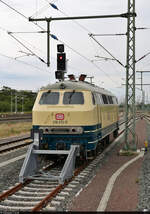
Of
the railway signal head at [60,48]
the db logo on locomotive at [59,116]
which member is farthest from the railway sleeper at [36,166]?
the railway signal head at [60,48]

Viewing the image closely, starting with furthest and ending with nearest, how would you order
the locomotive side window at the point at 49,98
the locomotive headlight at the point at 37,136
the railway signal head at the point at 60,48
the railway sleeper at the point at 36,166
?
the railway signal head at the point at 60,48, the locomotive side window at the point at 49,98, the locomotive headlight at the point at 37,136, the railway sleeper at the point at 36,166

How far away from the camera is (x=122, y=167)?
38.5ft

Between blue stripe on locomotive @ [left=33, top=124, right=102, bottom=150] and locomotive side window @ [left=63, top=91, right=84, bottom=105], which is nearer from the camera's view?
blue stripe on locomotive @ [left=33, top=124, right=102, bottom=150]

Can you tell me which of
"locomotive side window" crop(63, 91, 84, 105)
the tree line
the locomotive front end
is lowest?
the locomotive front end

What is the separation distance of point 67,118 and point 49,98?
47.9 inches

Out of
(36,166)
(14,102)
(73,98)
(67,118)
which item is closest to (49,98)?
(73,98)

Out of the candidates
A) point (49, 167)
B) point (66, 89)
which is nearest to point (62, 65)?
point (66, 89)

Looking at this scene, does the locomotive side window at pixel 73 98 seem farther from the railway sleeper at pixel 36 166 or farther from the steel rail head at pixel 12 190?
the steel rail head at pixel 12 190

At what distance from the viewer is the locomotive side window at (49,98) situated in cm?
1149

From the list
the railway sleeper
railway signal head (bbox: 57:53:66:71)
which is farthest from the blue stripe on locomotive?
railway signal head (bbox: 57:53:66:71)

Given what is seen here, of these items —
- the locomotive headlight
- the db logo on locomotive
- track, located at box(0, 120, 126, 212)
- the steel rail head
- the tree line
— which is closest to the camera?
track, located at box(0, 120, 126, 212)

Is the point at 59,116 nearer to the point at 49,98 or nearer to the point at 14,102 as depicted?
the point at 49,98

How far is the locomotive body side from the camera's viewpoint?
10.9m

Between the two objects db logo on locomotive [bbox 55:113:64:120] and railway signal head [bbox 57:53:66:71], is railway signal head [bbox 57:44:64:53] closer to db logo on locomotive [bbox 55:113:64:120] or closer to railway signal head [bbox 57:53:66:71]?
railway signal head [bbox 57:53:66:71]
